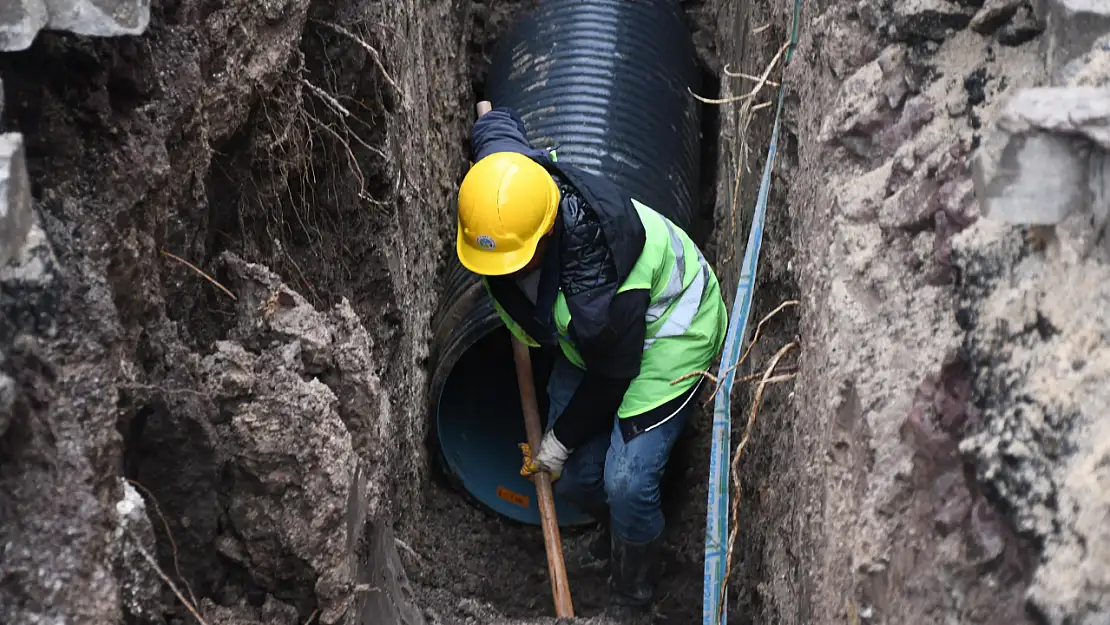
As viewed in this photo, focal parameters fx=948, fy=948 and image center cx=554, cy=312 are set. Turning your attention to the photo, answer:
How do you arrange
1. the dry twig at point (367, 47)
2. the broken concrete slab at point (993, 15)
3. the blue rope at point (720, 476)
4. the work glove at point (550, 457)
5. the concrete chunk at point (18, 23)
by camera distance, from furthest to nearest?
the work glove at point (550, 457) → the dry twig at point (367, 47) → the blue rope at point (720, 476) → the broken concrete slab at point (993, 15) → the concrete chunk at point (18, 23)

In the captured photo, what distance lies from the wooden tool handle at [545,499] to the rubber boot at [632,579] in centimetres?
14

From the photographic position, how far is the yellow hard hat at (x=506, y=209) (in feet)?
7.04

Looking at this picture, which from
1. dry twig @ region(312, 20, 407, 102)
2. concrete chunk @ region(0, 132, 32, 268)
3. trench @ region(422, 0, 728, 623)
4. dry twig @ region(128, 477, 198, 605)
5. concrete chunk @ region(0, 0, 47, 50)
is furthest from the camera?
trench @ region(422, 0, 728, 623)

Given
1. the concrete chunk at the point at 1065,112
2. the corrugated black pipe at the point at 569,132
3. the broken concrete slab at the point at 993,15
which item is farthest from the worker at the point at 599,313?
the concrete chunk at the point at 1065,112

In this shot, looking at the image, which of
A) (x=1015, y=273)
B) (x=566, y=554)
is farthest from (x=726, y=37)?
(x=1015, y=273)

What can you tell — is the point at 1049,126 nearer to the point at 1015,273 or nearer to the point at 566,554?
the point at 1015,273

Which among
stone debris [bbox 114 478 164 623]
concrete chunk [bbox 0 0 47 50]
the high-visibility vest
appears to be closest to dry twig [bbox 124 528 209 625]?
stone debris [bbox 114 478 164 623]

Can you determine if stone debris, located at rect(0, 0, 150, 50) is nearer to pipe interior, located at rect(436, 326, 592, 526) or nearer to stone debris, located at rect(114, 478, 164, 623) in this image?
stone debris, located at rect(114, 478, 164, 623)

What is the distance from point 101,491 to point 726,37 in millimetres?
3057

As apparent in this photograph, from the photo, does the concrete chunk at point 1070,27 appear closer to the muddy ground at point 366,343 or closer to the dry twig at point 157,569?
the muddy ground at point 366,343

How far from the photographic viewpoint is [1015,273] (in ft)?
4.46

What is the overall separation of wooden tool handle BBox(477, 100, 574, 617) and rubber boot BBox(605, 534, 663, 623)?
143 millimetres

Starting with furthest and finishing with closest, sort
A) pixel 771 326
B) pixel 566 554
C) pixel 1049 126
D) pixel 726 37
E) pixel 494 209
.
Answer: pixel 726 37, pixel 566 554, pixel 771 326, pixel 494 209, pixel 1049 126

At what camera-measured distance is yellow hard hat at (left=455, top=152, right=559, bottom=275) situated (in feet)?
7.04
